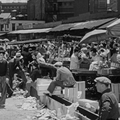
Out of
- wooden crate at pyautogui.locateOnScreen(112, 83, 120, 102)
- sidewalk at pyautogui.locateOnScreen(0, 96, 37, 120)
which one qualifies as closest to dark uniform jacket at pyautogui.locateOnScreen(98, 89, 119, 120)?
sidewalk at pyautogui.locateOnScreen(0, 96, 37, 120)

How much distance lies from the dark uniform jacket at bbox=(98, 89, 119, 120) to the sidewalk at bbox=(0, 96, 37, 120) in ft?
10.5

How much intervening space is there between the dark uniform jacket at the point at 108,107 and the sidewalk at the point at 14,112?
10.5ft

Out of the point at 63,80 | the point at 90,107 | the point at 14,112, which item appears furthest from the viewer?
the point at 63,80

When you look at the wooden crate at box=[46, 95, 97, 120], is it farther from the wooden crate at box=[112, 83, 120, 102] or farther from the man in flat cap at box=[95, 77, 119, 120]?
the wooden crate at box=[112, 83, 120, 102]

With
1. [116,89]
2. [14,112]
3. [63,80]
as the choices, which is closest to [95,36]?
[63,80]

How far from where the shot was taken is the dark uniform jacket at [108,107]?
4.96m

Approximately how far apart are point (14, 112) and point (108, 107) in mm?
4111

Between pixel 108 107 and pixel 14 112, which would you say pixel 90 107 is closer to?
pixel 108 107

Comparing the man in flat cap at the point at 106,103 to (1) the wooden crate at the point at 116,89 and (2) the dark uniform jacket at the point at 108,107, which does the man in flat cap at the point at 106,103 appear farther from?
(1) the wooden crate at the point at 116,89

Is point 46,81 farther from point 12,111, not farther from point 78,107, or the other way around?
point 78,107

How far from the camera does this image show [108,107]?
4.96 metres

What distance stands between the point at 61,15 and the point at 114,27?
5713 cm

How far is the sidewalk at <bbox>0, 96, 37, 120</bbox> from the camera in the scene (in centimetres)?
795

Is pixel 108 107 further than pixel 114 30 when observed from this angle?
No
